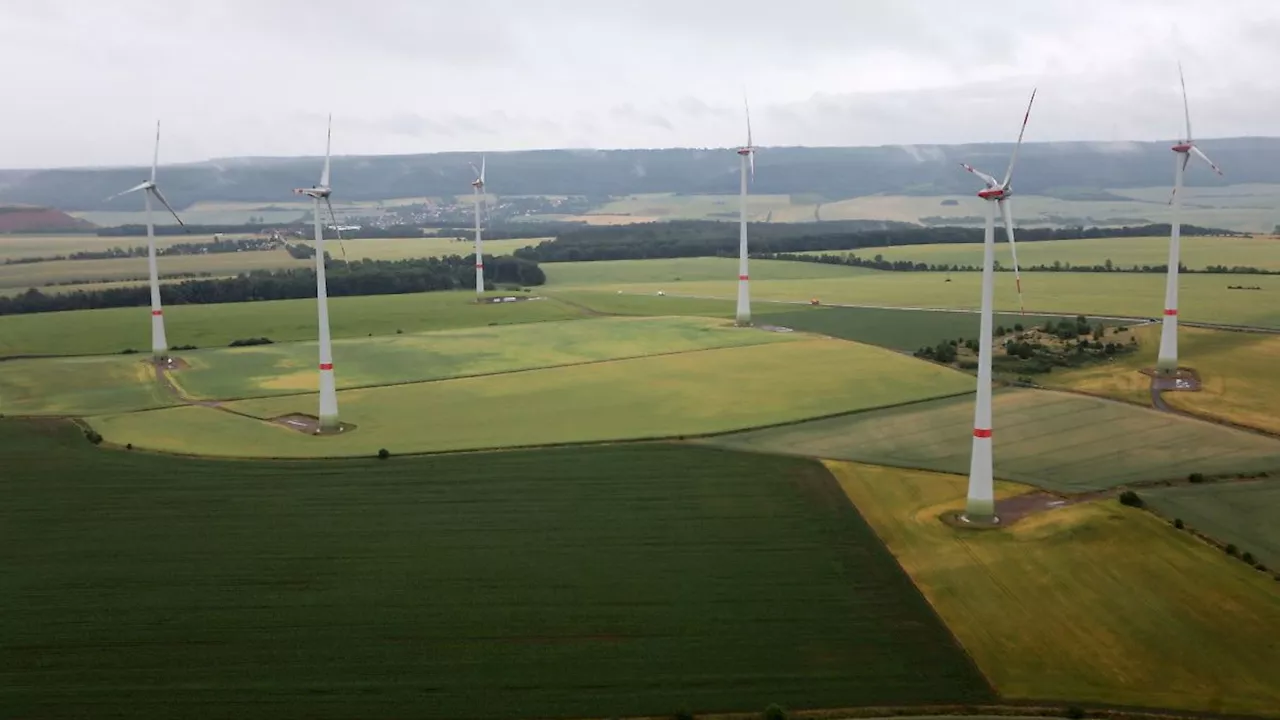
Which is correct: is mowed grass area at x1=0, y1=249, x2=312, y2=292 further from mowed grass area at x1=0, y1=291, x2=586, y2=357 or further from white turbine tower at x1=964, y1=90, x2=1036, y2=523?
white turbine tower at x1=964, y1=90, x2=1036, y2=523

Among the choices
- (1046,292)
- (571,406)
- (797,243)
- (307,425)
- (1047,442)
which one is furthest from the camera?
(797,243)

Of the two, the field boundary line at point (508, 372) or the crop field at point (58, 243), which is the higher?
the crop field at point (58, 243)

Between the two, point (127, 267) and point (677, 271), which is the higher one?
point (127, 267)

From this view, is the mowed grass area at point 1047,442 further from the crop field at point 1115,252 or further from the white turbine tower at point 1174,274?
the crop field at point 1115,252

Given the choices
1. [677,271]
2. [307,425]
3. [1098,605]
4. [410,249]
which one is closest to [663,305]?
[677,271]

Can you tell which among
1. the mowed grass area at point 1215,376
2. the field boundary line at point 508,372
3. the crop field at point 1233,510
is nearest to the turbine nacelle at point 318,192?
the field boundary line at point 508,372

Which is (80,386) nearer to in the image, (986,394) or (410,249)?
(986,394)
